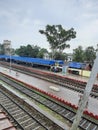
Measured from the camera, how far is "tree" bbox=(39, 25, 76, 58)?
5323 cm

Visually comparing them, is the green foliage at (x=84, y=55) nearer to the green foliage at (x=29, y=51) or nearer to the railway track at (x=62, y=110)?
the green foliage at (x=29, y=51)

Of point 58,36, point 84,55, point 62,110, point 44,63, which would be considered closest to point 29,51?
point 58,36

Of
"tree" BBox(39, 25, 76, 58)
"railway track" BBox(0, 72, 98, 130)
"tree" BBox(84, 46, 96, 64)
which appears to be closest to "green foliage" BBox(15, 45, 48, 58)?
"tree" BBox(39, 25, 76, 58)

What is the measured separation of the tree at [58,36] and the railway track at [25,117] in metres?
41.4

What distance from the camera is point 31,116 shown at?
1150 centimetres

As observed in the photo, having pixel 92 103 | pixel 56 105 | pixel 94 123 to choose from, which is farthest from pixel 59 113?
pixel 92 103

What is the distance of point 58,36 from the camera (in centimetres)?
5428

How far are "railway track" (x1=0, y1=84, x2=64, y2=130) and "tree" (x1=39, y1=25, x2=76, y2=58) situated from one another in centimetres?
4144

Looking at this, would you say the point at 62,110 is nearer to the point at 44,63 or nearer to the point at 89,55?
the point at 44,63

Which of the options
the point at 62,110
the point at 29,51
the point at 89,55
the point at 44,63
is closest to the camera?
the point at 62,110

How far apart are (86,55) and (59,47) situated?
1025 cm

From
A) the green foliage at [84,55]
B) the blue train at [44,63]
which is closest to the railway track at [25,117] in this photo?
the blue train at [44,63]

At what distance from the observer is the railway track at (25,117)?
1014cm

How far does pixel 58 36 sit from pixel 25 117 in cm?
4541
